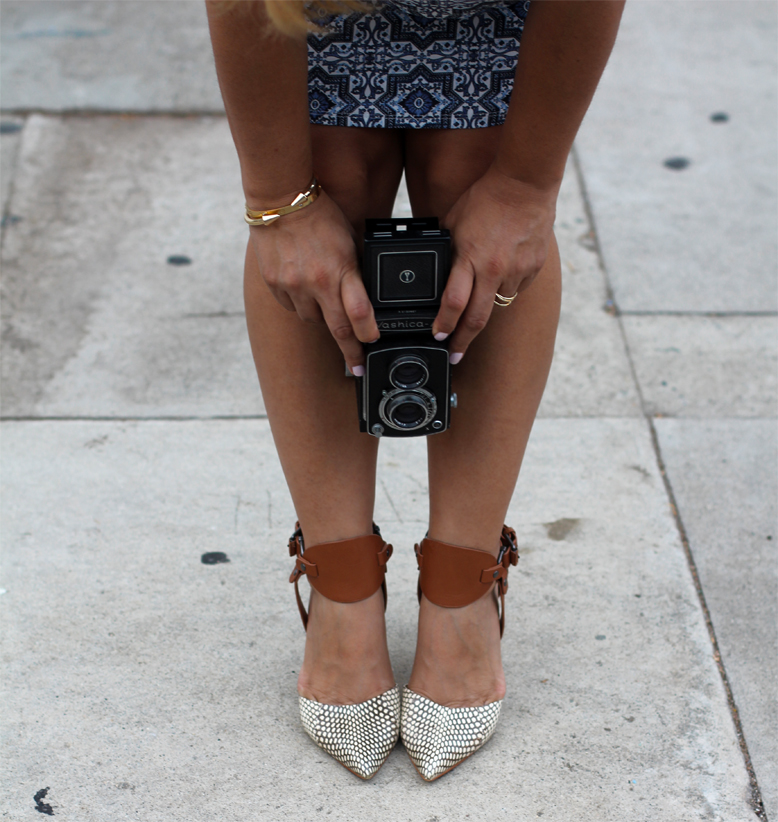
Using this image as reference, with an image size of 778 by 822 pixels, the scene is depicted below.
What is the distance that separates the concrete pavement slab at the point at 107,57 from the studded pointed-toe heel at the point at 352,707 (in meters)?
2.38

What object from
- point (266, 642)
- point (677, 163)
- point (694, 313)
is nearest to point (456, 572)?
point (266, 642)

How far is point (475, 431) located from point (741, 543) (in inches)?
29.9

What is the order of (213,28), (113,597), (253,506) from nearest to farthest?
1. (213,28)
2. (113,597)
3. (253,506)

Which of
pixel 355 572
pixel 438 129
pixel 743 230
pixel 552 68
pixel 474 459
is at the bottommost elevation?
pixel 743 230

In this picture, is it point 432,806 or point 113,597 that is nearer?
point 432,806

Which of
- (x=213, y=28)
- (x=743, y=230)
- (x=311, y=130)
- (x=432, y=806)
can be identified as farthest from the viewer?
(x=743, y=230)

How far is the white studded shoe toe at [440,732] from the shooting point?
139cm

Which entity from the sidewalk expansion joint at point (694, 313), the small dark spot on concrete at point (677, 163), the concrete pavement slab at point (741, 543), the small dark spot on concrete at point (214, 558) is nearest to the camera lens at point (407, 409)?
the small dark spot on concrete at point (214, 558)

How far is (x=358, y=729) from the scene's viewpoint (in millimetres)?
1417

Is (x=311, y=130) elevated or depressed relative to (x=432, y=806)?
elevated

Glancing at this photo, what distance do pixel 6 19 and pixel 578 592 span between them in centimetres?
359

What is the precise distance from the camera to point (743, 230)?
9.06 ft

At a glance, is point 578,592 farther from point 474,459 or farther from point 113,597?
point 113,597

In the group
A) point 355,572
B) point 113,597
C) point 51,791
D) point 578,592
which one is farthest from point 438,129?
point 51,791
